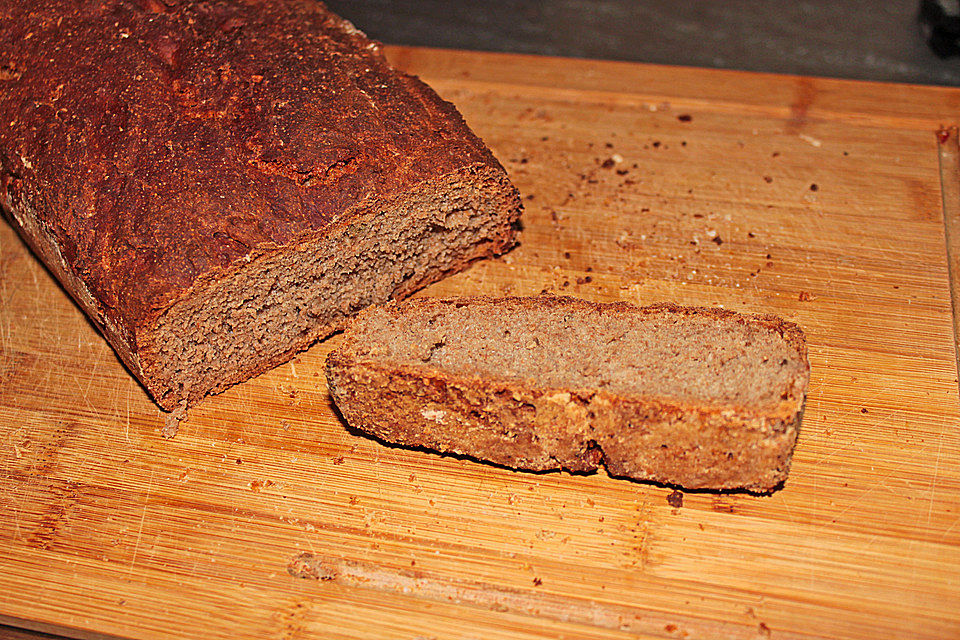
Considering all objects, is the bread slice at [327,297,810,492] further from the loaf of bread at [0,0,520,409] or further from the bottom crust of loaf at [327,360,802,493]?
the loaf of bread at [0,0,520,409]

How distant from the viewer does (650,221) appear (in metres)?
4.14

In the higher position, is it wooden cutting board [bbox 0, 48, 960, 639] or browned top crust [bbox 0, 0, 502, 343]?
browned top crust [bbox 0, 0, 502, 343]

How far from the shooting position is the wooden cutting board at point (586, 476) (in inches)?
117

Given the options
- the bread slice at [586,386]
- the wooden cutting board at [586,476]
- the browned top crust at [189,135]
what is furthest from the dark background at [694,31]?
the bread slice at [586,386]

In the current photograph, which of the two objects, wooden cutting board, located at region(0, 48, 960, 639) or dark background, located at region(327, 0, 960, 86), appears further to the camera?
dark background, located at region(327, 0, 960, 86)

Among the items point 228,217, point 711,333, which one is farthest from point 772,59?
point 228,217

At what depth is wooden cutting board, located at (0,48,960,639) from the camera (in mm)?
2979

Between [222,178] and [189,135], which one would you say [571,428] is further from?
[189,135]

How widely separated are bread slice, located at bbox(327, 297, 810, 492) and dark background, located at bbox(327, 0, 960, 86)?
3139 mm

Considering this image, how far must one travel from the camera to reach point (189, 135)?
11.6 feet

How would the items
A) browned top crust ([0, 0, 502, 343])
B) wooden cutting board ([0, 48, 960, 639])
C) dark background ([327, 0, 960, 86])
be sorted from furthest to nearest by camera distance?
dark background ([327, 0, 960, 86]), browned top crust ([0, 0, 502, 343]), wooden cutting board ([0, 48, 960, 639])

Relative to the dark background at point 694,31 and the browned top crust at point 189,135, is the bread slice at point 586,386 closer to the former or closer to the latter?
the browned top crust at point 189,135

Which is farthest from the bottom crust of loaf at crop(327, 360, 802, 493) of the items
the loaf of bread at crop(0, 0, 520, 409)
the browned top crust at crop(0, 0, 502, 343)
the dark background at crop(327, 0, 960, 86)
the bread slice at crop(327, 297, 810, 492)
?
the dark background at crop(327, 0, 960, 86)

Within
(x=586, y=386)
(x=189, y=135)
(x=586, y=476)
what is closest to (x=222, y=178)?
(x=189, y=135)
